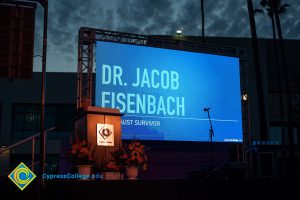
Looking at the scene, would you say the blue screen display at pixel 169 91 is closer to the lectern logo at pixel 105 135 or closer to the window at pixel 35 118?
the lectern logo at pixel 105 135

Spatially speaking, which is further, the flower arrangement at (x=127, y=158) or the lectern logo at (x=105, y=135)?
the lectern logo at (x=105, y=135)

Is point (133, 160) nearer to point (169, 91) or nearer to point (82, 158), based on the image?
point (82, 158)

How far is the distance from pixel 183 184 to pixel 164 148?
914 centimetres

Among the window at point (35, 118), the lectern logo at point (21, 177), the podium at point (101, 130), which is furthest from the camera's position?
the window at point (35, 118)

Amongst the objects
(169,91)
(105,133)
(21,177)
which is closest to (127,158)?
(105,133)

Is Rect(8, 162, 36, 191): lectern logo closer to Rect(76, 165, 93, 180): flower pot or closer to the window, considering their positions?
Rect(76, 165, 93, 180): flower pot

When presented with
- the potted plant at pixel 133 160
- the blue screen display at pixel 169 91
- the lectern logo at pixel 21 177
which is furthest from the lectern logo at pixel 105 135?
the blue screen display at pixel 169 91

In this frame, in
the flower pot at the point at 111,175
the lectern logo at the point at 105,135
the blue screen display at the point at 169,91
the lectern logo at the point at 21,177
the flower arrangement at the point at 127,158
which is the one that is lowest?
the flower pot at the point at 111,175

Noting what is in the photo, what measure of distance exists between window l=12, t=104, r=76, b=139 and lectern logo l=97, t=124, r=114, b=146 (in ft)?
83.4

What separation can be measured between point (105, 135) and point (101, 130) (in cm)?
18

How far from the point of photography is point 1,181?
8.07m

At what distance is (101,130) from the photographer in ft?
36.6

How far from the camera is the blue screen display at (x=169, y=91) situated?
16.9 meters

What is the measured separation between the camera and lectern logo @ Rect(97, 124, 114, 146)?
437 inches
